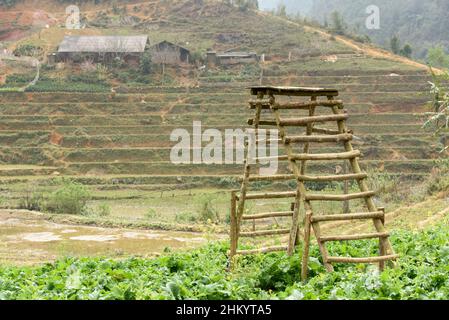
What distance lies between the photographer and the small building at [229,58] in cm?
5666

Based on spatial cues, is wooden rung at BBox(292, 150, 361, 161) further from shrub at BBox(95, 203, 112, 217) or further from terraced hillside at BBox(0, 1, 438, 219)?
terraced hillside at BBox(0, 1, 438, 219)

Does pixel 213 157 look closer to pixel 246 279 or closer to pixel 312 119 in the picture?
pixel 312 119

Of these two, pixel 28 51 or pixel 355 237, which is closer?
pixel 355 237

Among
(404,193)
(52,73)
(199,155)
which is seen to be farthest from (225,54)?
(404,193)

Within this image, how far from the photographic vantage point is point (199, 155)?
4028 cm

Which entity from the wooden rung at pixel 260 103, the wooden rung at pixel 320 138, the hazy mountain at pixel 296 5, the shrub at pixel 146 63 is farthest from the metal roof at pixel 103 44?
the hazy mountain at pixel 296 5

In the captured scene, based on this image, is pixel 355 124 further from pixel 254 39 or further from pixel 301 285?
pixel 301 285

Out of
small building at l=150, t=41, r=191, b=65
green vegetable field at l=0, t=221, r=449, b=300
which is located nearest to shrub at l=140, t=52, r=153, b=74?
small building at l=150, t=41, r=191, b=65

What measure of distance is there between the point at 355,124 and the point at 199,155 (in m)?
11.2

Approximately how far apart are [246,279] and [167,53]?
50.6m

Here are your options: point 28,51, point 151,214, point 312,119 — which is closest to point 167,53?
point 28,51

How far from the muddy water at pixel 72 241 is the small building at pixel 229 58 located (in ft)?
109

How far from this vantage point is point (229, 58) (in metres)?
56.8

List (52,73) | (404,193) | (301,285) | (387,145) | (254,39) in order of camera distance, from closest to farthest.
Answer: (301,285), (404,193), (387,145), (52,73), (254,39)
